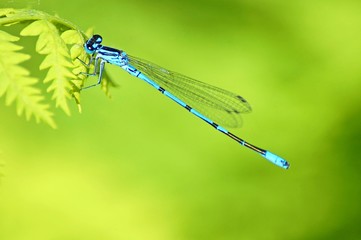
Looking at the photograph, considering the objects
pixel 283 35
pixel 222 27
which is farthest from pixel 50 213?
pixel 283 35

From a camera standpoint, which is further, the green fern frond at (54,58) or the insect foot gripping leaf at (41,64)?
the green fern frond at (54,58)

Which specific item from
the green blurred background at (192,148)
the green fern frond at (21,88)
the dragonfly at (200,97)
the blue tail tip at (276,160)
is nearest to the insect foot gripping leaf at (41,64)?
the green fern frond at (21,88)

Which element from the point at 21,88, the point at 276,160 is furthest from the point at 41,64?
the point at 276,160

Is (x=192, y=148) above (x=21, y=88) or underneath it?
above

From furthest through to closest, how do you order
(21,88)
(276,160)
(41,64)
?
1. (276,160)
2. (41,64)
3. (21,88)

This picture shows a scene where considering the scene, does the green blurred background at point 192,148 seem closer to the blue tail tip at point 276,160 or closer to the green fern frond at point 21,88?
the blue tail tip at point 276,160

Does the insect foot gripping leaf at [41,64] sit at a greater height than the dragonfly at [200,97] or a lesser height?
lesser

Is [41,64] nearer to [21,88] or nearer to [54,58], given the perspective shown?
[54,58]
